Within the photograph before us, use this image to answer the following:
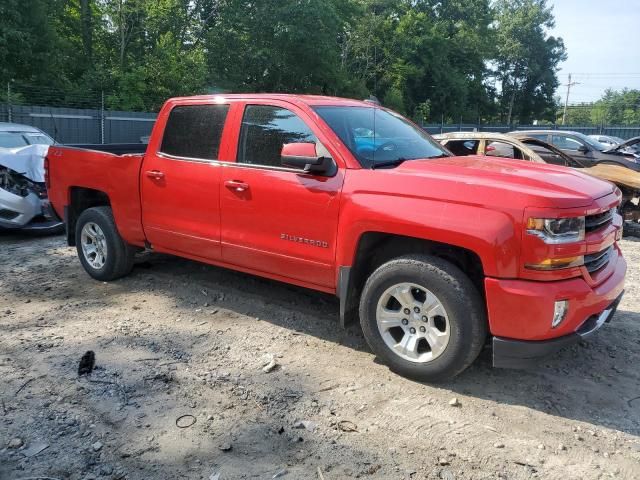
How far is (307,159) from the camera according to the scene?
3990mm

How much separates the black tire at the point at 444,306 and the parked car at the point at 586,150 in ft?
25.7

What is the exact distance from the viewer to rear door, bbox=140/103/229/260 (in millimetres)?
4840

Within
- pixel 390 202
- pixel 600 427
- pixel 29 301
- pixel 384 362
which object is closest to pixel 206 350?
pixel 384 362

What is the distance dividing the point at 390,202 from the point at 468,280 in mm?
713

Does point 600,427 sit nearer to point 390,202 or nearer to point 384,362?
point 384,362

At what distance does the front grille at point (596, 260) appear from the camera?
3607 mm

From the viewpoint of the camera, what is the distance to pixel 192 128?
510 centimetres

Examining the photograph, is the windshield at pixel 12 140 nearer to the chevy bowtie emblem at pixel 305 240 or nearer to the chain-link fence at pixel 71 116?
the chain-link fence at pixel 71 116

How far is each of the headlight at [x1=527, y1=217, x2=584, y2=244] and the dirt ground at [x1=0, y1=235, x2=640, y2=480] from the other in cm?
109

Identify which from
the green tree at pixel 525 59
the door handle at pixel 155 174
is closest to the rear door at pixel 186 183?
the door handle at pixel 155 174

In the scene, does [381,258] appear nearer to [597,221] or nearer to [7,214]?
[597,221]

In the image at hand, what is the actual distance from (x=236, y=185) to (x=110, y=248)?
201 cm

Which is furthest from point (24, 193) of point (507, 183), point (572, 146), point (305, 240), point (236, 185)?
point (572, 146)

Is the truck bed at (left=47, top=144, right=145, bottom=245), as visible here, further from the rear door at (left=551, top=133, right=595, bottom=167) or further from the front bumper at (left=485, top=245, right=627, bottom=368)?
the rear door at (left=551, top=133, right=595, bottom=167)
